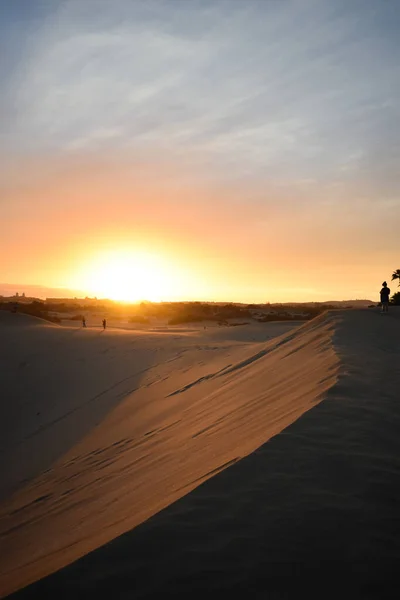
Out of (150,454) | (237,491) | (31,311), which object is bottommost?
(150,454)

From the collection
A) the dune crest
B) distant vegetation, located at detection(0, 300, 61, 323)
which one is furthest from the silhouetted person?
distant vegetation, located at detection(0, 300, 61, 323)

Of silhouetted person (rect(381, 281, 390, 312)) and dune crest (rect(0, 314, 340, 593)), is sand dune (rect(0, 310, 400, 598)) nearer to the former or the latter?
dune crest (rect(0, 314, 340, 593))

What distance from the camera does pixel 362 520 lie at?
9.89 feet

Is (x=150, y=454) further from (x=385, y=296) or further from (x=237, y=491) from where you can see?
(x=385, y=296)


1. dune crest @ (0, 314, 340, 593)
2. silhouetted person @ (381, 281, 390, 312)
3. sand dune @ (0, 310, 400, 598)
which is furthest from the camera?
silhouetted person @ (381, 281, 390, 312)

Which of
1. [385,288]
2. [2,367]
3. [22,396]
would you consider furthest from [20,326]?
[385,288]

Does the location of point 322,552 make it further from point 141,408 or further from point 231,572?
point 141,408

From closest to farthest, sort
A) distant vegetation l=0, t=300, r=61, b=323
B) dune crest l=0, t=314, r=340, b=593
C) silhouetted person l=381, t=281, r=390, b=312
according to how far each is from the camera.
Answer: dune crest l=0, t=314, r=340, b=593 → silhouetted person l=381, t=281, r=390, b=312 → distant vegetation l=0, t=300, r=61, b=323

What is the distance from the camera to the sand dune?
2656mm

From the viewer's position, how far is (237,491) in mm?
3469

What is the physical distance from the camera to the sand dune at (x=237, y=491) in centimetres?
266

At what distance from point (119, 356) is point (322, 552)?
1883 cm

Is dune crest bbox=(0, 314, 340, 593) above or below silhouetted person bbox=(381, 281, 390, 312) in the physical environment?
below

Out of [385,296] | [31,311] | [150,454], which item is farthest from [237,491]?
[31,311]
